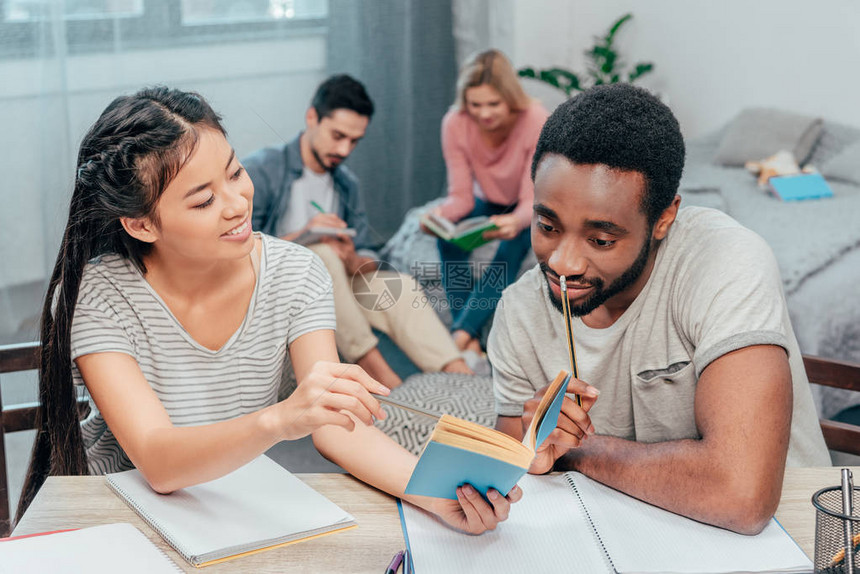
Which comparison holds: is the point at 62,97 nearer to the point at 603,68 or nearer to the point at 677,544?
the point at 677,544

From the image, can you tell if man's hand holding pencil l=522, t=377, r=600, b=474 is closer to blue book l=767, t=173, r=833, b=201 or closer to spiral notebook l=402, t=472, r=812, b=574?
spiral notebook l=402, t=472, r=812, b=574

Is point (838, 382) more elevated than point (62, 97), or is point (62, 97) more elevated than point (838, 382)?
point (62, 97)

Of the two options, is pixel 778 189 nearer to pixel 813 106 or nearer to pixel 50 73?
pixel 813 106

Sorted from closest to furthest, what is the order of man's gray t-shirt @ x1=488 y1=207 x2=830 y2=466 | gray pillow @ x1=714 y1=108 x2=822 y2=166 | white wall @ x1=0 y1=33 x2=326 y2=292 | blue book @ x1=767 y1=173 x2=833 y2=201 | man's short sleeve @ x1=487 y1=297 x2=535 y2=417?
man's gray t-shirt @ x1=488 y1=207 x2=830 y2=466, man's short sleeve @ x1=487 y1=297 x2=535 y2=417, white wall @ x1=0 y1=33 x2=326 y2=292, blue book @ x1=767 y1=173 x2=833 y2=201, gray pillow @ x1=714 y1=108 x2=822 y2=166

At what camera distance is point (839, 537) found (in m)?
0.71

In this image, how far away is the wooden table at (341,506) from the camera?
0.77 metres

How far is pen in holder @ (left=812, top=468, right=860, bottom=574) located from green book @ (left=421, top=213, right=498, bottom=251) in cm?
65

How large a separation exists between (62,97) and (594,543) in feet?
6.01

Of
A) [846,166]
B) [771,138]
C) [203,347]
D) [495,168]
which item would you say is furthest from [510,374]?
[771,138]

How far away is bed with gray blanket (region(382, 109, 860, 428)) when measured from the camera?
207cm

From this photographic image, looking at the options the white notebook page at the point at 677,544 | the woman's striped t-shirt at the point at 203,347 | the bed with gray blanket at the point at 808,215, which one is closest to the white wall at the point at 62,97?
the woman's striped t-shirt at the point at 203,347

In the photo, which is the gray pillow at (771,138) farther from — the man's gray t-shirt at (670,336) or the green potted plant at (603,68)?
the man's gray t-shirt at (670,336)

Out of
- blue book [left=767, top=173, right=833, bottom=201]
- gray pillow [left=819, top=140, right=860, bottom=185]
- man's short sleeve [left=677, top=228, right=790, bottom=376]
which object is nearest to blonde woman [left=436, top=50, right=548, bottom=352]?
man's short sleeve [left=677, top=228, right=790, bottom=376]

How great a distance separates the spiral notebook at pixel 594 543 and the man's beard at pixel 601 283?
0.20 metres
